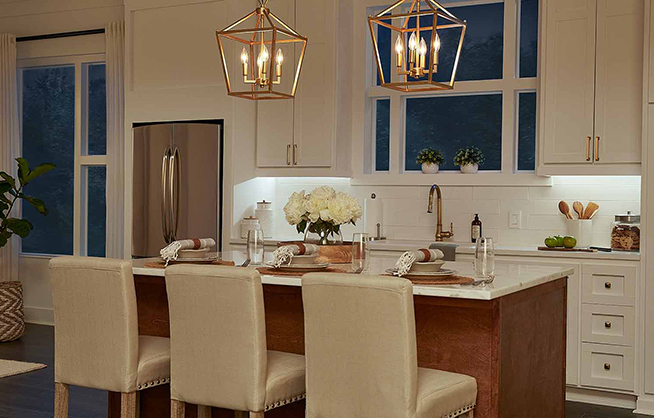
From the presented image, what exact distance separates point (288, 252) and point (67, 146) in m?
5.06

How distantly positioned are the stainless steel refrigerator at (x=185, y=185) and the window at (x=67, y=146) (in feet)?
4.55

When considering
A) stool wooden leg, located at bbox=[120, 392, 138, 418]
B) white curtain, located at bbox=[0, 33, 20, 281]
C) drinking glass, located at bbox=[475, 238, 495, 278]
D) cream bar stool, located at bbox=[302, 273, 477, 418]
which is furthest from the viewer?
white curtain, located at bbox=[0, 33, 20, 281]

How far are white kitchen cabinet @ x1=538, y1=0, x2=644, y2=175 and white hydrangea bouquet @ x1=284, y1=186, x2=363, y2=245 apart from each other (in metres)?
2.15

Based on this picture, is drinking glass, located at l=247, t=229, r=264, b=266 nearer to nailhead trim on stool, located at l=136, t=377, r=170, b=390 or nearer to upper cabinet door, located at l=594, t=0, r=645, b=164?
nailhead trim on stool, located at l=136, t=377, r=170, b=390

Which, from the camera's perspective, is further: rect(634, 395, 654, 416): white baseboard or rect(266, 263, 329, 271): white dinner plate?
rect(634, 395, 654, 416): white baseboard

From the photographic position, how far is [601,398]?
5.20 metres

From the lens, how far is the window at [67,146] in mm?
7734

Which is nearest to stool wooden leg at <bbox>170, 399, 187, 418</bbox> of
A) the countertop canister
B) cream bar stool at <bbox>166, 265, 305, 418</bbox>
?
cream bar stool at <bbox>166, 265, 305, 418</bbox>

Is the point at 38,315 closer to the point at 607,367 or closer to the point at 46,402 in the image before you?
the point at 46,402

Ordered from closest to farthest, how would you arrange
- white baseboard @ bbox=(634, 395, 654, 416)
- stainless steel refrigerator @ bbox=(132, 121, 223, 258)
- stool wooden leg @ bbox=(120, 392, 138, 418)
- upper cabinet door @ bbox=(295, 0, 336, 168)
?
stool wooden leg @ bbox=(120, 392, 138, 418), white baseboard @ bbox=(634, 395, 654, 416), upper cabinet door @ bbox=(295, 0, 336, 168), stainless steel refrigerator @ bbox=(132, 121, 223, 258)

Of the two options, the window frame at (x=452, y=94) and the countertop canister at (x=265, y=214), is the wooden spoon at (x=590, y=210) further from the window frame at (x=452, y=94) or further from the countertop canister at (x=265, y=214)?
the countertop canister at (x=265, y=214)

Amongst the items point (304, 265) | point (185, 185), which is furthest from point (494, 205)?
point (304, 265)

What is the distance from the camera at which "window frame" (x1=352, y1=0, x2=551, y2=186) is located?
19.7ft

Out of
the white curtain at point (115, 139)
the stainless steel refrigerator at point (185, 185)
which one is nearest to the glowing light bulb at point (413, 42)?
the stainless steel refrigerator at point (185, 185)
